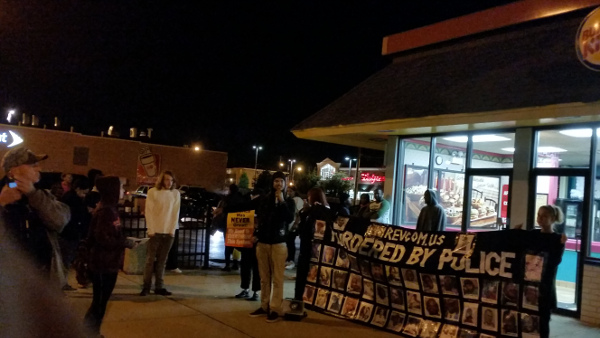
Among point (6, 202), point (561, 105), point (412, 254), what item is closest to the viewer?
point (6, 202)

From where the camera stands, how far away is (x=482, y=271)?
20.4 ft

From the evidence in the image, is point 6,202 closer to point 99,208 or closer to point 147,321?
Result: point 99,208

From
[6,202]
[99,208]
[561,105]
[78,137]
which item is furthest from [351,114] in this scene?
[78,137]

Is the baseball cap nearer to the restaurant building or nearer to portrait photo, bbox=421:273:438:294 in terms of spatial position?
portrait photo, bbox=421:273:438:294

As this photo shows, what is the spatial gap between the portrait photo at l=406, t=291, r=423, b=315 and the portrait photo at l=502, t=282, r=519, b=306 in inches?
43.7

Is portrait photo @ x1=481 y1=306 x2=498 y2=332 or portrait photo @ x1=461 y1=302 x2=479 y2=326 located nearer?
portrait photo @ x1=481 y1=306 x2=498 y2=332

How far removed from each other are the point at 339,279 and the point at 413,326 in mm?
1344

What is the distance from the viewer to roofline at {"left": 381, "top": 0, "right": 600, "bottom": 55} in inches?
376

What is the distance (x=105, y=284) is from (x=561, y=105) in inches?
244

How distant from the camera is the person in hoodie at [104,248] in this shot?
217 inches

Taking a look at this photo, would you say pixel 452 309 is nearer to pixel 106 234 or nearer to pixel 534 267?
pixel 534 267

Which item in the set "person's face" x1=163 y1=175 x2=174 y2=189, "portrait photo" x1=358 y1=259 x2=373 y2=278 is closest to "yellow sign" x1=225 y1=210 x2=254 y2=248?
"person's face" x1=163 y1=175 x2=174 y2=189

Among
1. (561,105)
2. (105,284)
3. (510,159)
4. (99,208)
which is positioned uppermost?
(561,105)

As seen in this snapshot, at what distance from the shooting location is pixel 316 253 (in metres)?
8.13
